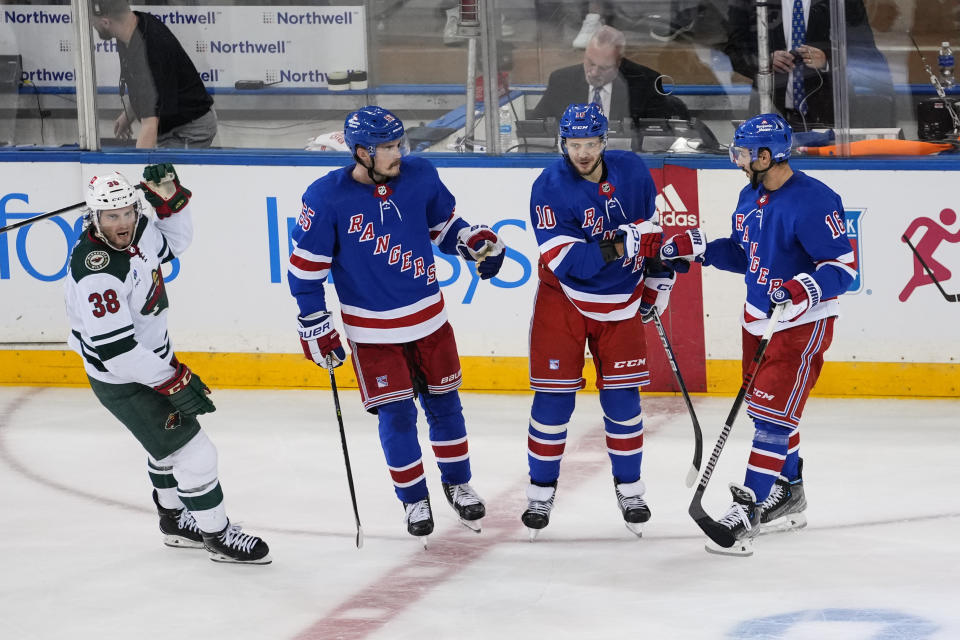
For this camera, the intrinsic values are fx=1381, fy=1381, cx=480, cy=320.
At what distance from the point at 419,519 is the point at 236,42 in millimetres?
2776

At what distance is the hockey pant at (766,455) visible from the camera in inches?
152

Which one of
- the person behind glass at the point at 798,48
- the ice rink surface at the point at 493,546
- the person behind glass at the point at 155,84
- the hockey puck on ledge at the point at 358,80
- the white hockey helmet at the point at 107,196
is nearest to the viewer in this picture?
the ice rink surface at the point at 493,546

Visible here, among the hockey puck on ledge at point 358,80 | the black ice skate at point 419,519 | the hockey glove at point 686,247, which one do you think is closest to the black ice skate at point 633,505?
the black ice skate at point 419,519

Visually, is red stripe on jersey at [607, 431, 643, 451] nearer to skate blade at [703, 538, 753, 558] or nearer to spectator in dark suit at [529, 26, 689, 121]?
skate blade at [703, 538, 753, 558]

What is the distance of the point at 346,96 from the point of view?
5906 millimetres

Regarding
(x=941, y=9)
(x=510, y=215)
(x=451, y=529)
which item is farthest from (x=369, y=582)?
(x=941, y=9)

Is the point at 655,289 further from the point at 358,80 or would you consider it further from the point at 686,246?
the point at 358,80

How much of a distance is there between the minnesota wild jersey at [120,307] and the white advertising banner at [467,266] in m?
1.99

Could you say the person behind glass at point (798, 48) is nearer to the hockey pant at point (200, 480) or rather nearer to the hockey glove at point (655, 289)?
the hockey glove at point (655, 289)

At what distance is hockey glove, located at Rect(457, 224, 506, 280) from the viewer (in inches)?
159

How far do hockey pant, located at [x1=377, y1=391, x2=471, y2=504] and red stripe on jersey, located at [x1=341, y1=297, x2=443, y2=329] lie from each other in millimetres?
223

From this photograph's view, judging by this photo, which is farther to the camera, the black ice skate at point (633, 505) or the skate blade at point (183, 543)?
the skate blade at point (183, 543)

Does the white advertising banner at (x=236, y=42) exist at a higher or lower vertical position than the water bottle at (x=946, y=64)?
higher

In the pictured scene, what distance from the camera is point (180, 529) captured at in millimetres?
4156
